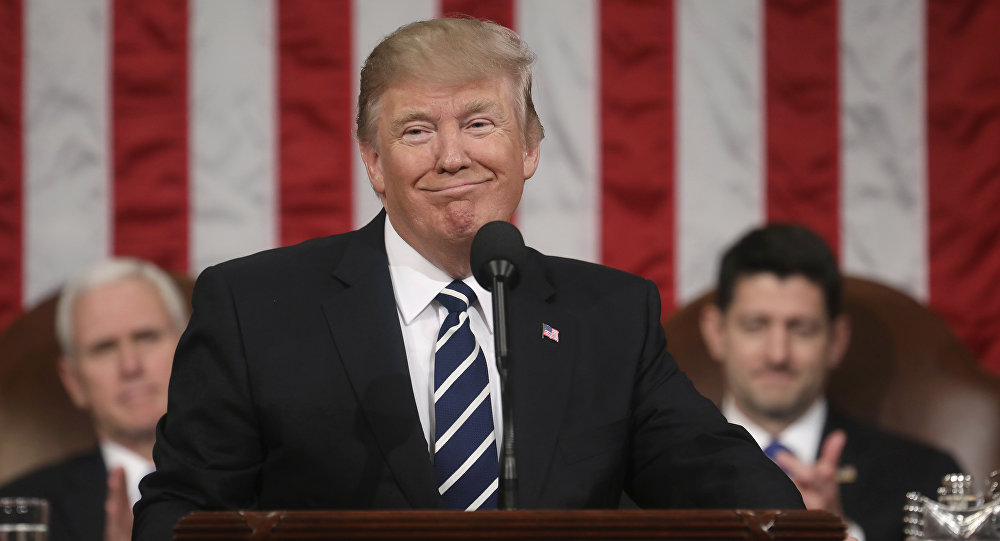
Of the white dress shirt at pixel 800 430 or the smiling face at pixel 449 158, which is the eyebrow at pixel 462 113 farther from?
the white dress shirt at pixel 800 430

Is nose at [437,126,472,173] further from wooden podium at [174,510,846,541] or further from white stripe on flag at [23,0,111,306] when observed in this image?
white stripe on flag at [23,0,111,306]

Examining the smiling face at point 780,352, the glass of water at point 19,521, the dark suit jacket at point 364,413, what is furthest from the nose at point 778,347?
the glass of water at point 19,521

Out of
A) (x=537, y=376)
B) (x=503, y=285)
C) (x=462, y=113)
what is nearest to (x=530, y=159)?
(x=462, y=113)

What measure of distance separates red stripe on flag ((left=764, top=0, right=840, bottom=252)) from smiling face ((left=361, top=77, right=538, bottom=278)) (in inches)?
92.4

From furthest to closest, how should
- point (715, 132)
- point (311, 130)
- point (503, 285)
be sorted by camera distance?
point (715, 132), point (311, 130), point (503, 285)

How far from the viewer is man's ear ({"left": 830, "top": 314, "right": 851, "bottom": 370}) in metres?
3.86

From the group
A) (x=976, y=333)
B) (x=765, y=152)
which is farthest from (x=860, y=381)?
(x=765, y=152)

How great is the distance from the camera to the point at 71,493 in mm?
3570

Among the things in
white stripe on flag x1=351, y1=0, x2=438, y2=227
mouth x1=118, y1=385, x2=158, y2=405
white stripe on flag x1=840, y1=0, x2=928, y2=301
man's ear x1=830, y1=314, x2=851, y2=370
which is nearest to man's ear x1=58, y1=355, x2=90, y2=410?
mouth x1=118, y1=385, x2=158, y2=405

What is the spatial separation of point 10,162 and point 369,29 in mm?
1285

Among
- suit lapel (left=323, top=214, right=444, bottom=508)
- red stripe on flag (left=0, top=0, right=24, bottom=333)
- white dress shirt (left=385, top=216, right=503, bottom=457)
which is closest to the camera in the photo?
suit lapel (left=323, top=214, right=444, bottom=508)

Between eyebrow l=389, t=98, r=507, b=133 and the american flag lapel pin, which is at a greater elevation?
eyebrow l=389, t=98, r=507, b=133

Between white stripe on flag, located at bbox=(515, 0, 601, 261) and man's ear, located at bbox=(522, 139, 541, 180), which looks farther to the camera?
white stripe on flag, located at bbox=(515, 0, 601, 261)

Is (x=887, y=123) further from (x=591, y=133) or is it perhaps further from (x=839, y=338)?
(x=591, y=133)
